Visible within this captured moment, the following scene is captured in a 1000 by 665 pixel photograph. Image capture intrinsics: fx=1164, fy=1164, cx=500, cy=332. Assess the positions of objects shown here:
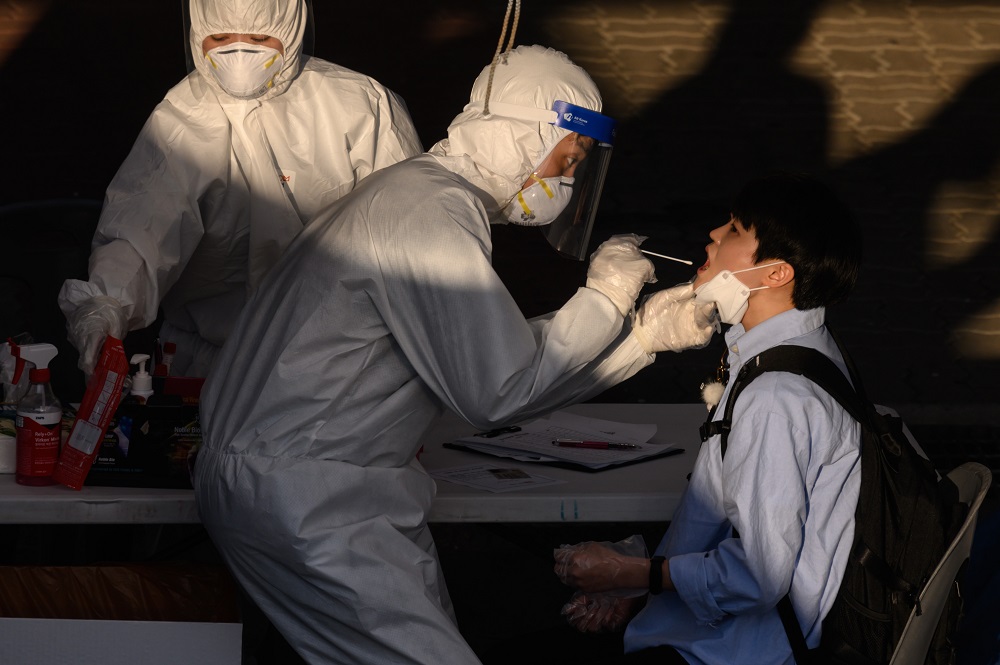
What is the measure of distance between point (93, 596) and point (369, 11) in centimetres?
361

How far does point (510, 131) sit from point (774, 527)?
0.84m

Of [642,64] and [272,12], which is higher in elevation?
[272,12]

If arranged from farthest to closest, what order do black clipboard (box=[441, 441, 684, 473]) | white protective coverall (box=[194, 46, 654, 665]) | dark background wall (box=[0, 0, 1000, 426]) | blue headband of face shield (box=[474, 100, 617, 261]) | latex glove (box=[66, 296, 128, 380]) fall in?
dark background wall (box=[0, 0, 1000, 426]), black clipboard (box=[441, 441, 684, 473]), latex glove (box=[66, 296, 128, 380]), blue headband of face shield (box=[474, 100, 617, 261]), white protective coverall (box=[194, 46, 654, 665])

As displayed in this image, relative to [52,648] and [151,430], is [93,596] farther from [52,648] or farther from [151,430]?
[151,430]

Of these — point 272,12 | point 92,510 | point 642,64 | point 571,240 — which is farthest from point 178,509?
point 642,64

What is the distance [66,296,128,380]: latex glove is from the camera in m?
2.24

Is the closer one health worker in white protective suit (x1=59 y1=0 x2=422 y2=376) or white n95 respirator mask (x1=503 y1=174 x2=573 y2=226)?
white n95 respirator mask (x1=503 y1=174 x2=573 y2=226)

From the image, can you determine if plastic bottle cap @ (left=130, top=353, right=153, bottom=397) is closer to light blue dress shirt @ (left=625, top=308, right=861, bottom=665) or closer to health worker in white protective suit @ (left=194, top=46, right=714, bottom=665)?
health worker in white protective suit @ (left=194, top=46, right=714, bottom=665)

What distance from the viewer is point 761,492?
1.80 meters

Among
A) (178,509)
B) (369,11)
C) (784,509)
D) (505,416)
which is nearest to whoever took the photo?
(784,509)

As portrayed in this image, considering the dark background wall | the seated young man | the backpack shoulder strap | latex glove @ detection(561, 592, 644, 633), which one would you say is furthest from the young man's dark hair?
the dark background wall

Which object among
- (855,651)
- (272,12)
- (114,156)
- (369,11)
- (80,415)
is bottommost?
(114,156)

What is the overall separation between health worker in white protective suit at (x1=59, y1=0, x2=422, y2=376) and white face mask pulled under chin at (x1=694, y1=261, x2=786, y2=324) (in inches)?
38.2

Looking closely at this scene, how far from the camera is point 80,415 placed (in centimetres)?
214
